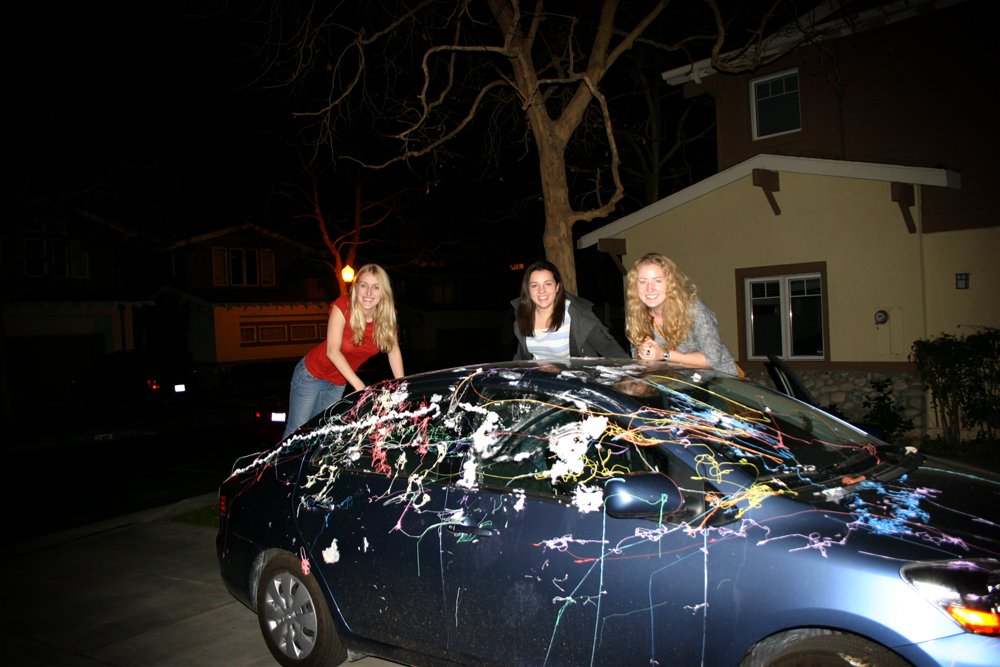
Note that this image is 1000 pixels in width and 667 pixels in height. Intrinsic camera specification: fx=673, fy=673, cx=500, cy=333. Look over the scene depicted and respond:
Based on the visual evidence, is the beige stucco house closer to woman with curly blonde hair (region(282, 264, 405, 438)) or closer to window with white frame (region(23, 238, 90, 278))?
woman with curly blonde hair (region(282, 264, 405, 438))

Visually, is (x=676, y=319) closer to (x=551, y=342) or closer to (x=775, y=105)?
(x=551, y=342)

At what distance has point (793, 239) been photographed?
10.8m

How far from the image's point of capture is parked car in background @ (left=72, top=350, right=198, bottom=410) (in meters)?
16.9

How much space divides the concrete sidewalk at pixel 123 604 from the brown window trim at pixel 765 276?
873 cm

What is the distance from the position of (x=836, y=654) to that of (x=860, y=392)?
9.20 meters

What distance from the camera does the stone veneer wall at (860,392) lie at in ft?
31.6

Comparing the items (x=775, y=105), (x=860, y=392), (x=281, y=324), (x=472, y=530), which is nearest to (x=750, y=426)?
(x=472, y=530)

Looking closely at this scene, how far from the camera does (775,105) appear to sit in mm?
12219

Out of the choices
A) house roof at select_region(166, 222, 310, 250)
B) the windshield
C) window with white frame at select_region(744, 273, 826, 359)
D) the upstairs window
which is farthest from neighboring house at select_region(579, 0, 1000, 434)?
the upstairs window

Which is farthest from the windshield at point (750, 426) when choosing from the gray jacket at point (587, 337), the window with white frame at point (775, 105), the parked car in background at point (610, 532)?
the window with white frame at point (775, 105)

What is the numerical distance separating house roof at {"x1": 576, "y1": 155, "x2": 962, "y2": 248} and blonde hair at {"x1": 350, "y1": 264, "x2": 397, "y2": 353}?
7637mm

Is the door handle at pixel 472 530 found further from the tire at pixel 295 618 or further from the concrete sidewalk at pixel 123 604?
the concrete sidewalk at pixel 123 604

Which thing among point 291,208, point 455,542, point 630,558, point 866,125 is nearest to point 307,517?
point 455,542

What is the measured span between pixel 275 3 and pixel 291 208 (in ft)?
68.5
